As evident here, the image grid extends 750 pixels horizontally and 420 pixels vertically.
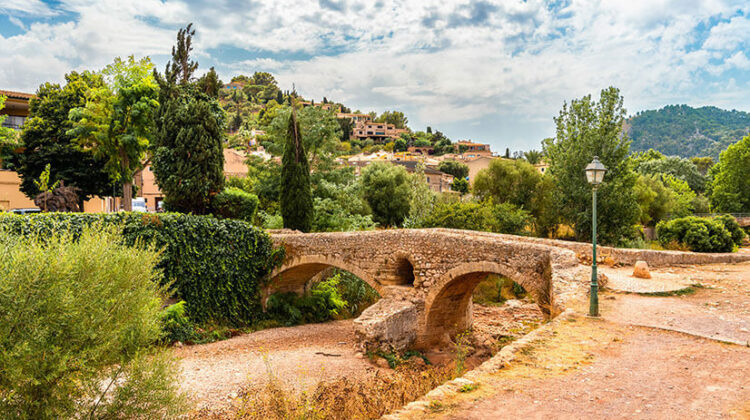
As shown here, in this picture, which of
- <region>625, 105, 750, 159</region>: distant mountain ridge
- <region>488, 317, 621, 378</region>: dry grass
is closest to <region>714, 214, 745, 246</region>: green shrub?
<region>488, 317, 621, 378</region>: dry grass

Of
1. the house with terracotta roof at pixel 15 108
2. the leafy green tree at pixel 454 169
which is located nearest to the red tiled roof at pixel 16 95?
the house with terracotta roof at pixel 15 108

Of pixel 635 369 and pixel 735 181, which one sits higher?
pixel 735 181

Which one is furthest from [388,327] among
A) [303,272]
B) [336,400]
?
[303,272]

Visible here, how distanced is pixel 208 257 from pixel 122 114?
8.97 meters

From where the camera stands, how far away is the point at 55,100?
2503cm

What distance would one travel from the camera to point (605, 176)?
2342cm

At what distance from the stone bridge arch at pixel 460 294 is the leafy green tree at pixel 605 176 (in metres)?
9.74

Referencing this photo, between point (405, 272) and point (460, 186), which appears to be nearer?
point (405, 272)

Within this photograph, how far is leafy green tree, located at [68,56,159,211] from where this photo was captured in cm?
2123

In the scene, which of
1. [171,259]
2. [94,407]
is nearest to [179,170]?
[171,259]

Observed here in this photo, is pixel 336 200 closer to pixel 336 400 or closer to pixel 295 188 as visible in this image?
pixel 295 188

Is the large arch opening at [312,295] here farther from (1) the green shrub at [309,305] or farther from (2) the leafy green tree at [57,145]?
(2) the leafy green tree at [57,145]

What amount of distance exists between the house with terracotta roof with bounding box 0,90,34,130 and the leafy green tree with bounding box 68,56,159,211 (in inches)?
455

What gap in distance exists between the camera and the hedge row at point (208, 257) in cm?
1614
